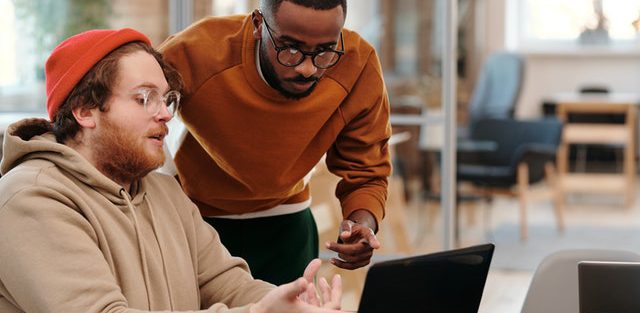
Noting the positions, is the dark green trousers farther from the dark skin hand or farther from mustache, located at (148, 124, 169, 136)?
mustache, located at (148, 124, 169, 136)

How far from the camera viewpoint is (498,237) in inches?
269

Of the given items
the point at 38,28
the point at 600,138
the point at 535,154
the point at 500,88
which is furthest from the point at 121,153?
the point at 600,138

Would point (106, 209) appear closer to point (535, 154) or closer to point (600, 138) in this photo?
point (535, 154)

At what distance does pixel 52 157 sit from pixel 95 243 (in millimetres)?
160

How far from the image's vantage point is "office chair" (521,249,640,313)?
196 cm

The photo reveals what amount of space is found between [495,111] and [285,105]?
6050 millimetres

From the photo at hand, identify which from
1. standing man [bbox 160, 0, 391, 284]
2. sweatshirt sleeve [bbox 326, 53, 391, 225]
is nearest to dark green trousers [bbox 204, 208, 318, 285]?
standing man [bbox 160, 0, 391, 284]

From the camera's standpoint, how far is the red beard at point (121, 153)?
1.63 metres

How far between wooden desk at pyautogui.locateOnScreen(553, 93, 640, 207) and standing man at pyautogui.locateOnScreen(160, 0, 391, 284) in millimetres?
5887

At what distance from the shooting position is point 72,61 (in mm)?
1637

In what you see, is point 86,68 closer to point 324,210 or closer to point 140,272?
point 140,272

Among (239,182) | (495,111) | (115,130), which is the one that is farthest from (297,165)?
(495,111)

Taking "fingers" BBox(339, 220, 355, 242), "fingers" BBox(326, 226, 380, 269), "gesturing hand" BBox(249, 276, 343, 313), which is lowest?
"fingers" BBox(326, 226, 380, 269)

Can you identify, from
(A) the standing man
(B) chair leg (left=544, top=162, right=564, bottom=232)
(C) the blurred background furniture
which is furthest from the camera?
(B) chair leg (left=544, top=162, right=564, bottom=232)
